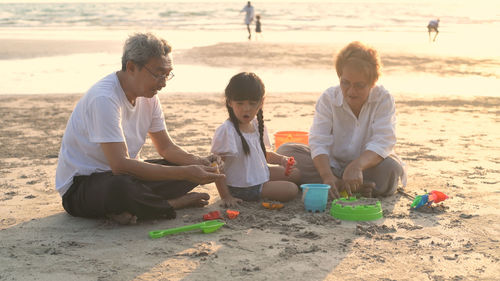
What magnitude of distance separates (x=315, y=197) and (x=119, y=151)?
1.39 meters

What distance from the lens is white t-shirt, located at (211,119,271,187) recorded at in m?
4.15

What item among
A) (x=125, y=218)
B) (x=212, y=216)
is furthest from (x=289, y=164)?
(x=125, y=218)

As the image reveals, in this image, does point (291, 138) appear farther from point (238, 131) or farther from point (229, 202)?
point (229, 202)

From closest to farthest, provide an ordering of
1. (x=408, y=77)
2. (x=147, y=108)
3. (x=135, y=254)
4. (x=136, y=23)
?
(x=135, y=254)
(x=147, y=108)
(x=408, y=77)
(x=136, y=23)

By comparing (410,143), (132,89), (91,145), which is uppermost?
(132,89)

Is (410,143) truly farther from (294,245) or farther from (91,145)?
(91,145)

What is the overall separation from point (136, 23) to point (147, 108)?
33134mm

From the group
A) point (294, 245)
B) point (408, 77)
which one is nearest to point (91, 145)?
point (294, 245)

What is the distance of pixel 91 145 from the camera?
3664mm

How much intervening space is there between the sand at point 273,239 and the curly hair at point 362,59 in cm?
99

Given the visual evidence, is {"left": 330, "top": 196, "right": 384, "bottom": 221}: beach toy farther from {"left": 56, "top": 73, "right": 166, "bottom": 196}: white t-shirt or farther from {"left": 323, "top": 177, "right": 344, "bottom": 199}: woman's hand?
{"left": 56, "top": 73, "right": 166, "bottom": 196}: white t-shirt

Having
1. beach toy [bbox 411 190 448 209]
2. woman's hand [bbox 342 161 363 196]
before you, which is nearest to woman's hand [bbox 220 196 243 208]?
woman's hand [bbox 342 161 363 196]

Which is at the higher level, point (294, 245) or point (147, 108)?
point (147, 108)

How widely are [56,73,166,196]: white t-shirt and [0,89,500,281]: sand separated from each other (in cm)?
37
